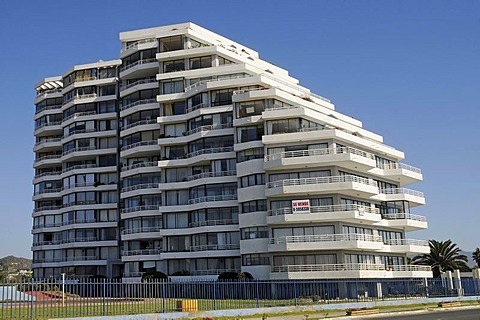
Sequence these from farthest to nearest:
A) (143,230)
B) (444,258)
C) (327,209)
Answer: (444,258) → (143,230) → (327,209)

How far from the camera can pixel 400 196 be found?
253 feet

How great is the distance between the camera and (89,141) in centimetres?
9812

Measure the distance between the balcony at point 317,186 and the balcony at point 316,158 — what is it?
1658 millimetres

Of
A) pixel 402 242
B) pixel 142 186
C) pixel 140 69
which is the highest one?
pixel 140 69

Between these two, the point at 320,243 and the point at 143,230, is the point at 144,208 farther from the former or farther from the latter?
the point at 320,243

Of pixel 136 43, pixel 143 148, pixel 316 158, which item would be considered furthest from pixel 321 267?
pixel 136 43

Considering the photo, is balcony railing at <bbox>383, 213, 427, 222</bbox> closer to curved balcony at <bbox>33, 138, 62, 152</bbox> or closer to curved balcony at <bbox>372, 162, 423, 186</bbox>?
curved balcony at <bbox>372, 162, 423, 186</bbox>

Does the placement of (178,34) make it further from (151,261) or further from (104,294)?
(104,294)

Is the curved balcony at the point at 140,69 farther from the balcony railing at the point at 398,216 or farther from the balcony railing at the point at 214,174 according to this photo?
the balcony railing at the point at 398,216

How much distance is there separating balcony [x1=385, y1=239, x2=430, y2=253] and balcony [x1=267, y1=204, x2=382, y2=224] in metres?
7.17

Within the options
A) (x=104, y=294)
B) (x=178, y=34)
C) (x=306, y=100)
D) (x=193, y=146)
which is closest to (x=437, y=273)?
(x=306, y=100)

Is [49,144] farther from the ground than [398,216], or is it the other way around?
[49,144]

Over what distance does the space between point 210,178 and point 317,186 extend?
1554 cm

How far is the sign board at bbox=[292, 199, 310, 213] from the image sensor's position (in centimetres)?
6606
